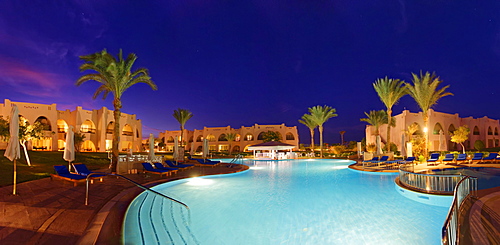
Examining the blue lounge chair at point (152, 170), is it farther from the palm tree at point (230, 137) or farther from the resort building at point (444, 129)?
the palm tree at point (230, 137)

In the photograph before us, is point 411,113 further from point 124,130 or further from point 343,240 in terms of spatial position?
point 124,130

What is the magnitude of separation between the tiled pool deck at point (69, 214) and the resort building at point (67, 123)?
3050cm

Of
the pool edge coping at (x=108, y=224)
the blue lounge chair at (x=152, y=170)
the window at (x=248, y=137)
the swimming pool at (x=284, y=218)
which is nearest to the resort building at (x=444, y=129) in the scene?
the window at (x=248, y=137)

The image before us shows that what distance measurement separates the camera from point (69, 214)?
16.0 ft

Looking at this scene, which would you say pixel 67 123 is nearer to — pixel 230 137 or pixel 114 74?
pixel 230 137

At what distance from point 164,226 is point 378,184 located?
370 inches

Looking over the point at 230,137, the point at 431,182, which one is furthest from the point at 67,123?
the point at 431,182

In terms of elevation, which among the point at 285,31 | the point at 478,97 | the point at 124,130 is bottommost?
the point at 124,130

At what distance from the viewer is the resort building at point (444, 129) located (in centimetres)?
3675

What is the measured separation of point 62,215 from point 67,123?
125ft

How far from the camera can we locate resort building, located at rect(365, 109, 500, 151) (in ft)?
121

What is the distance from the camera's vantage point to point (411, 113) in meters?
36.6

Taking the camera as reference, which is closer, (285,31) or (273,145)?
(273,145)

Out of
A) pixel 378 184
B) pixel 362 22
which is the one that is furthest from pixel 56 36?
pixel 362 22
